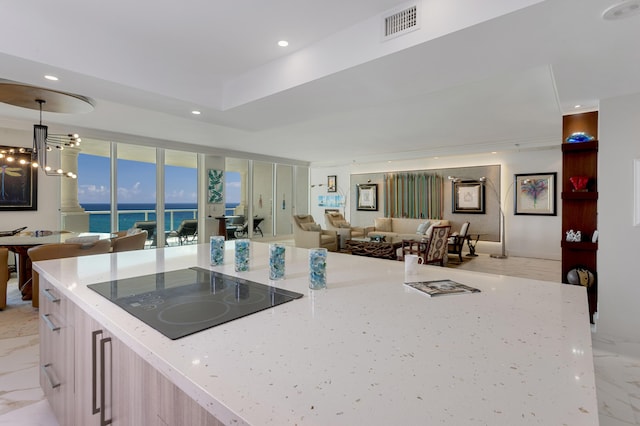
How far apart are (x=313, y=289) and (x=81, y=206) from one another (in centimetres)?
680

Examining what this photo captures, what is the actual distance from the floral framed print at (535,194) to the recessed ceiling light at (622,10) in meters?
6.14

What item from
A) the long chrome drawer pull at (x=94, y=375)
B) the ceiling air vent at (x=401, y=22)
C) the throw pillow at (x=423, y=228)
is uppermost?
the ceiling air vent at (x=401, y=22)

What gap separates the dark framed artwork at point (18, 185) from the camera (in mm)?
5320

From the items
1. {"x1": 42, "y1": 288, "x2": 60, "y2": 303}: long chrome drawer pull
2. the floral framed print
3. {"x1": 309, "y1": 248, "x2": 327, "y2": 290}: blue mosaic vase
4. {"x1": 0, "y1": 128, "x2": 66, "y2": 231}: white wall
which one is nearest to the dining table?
{"x1": 0, "y1": 128, "x2": 66, "y2": 231}: white wall

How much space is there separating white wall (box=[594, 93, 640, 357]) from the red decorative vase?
1.06 feet

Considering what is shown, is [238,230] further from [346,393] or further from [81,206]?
[346,393]

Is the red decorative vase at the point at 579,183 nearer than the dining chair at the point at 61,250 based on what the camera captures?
No

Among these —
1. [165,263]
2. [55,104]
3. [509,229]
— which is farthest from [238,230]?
[165,263]

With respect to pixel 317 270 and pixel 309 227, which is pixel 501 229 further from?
pixel 317 270

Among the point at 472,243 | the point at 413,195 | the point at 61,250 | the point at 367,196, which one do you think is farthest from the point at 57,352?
the point at 367,196

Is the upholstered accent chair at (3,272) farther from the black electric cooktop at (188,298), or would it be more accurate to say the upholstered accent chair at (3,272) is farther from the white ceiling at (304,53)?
the black electric cooktop at (188,298)

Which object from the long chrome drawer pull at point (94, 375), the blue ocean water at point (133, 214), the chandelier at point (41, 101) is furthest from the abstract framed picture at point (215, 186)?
the long chrome drawer pull at point (94, 375)

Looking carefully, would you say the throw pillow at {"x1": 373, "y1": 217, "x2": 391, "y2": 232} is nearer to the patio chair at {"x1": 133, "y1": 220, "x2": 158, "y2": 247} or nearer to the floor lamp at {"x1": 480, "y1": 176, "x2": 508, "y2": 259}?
the floor lamp at {"x1": 480, "y1": 176, "x2": 508, "y2": 259}

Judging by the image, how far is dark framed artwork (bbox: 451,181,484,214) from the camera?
25.3ft
